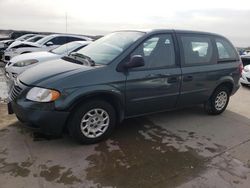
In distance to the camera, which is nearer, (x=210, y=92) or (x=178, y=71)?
(x=178, y=71)

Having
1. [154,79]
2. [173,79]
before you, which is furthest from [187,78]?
[154,79]

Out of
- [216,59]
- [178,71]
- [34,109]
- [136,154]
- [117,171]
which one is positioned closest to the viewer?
[117,171]

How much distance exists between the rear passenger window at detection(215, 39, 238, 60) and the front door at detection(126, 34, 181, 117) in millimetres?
1283

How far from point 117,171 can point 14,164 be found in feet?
4.10

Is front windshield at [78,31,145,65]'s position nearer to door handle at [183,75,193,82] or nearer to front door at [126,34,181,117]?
front door at [126,34,181,117]

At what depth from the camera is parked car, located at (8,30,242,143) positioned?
11.6 ft

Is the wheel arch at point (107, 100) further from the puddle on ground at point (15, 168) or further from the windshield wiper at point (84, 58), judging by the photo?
the puddle on ground at point (15, 168)

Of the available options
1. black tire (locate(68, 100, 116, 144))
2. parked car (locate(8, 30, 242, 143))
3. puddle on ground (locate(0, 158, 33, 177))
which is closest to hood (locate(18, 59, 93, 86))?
parked car (locate(8, 30, 242, 143))

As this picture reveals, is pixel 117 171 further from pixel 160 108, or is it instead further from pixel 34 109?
pixel 160 108

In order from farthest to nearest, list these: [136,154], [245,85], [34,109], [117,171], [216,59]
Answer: [245,85] → [216,59] → [136,154] → [34,109] → [117,171]

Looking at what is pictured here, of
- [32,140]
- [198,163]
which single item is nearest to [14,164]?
[32,140]

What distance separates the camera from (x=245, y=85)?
9.20 m

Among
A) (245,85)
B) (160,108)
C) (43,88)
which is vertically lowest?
(245,85)

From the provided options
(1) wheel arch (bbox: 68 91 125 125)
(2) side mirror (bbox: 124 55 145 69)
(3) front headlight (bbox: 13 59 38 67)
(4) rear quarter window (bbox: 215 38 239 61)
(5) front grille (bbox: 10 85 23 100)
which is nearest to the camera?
(1) wheel arch (bbox: 68 91 125 125)
